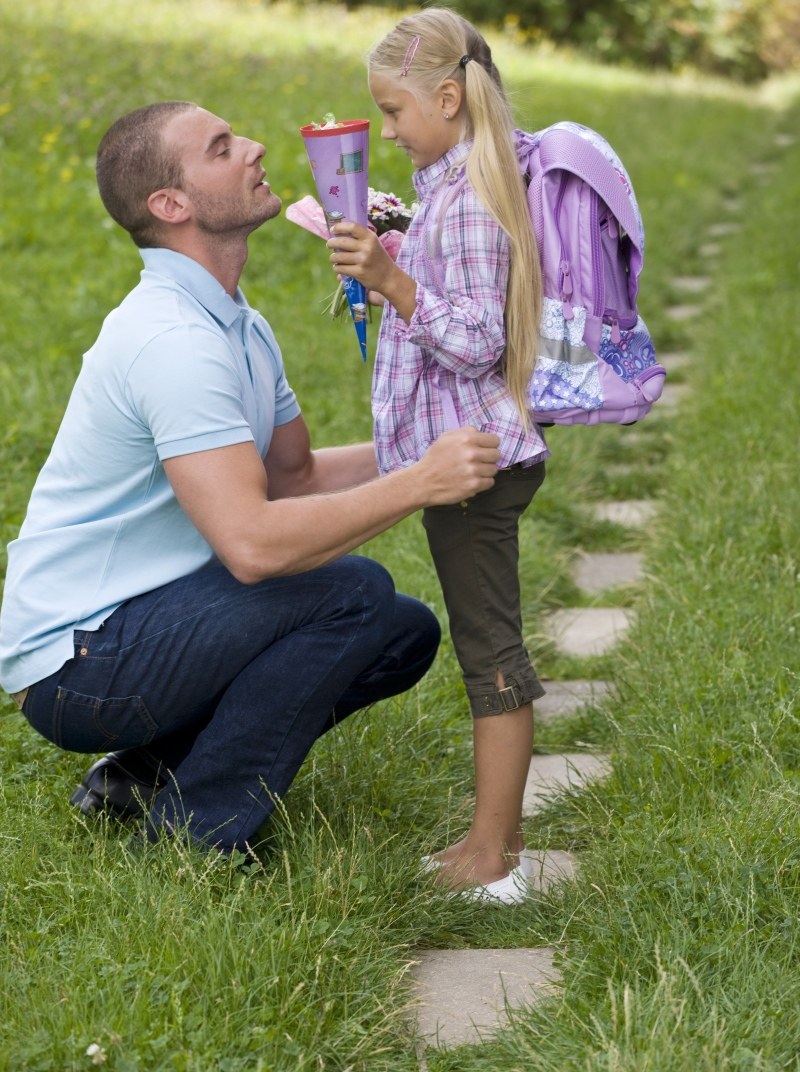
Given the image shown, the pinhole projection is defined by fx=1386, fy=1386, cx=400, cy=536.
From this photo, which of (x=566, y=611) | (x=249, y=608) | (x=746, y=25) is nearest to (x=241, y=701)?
(x=249, y=608)

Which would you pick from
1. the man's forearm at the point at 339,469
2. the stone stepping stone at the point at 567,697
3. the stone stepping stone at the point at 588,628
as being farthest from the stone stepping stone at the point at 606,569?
the man's forearm at the point at 339,469

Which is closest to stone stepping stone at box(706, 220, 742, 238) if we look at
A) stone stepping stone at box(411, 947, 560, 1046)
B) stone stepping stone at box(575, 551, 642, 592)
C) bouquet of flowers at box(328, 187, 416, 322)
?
stone stepping stone at box(575, 551, 642, 592)

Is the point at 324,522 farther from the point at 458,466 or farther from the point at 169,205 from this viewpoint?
the point at 169,205

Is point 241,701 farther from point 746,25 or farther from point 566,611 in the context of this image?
point 746,25

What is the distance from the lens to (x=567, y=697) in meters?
3.72

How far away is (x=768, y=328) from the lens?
677 centimetres

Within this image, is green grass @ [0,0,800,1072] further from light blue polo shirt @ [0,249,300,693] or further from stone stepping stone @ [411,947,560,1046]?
light blue polo shirt @ [0,249,300,693]

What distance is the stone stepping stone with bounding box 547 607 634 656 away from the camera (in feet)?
13.1

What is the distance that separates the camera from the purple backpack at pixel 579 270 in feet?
8.63

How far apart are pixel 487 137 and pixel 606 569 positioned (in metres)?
2.24

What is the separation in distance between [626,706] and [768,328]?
3894 millimetres

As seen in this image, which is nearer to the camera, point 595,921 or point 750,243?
point 595,921

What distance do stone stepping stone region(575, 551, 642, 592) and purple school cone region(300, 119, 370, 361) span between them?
210 centimetres

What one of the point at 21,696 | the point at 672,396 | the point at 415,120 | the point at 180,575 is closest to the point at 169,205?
the point at 415,120
